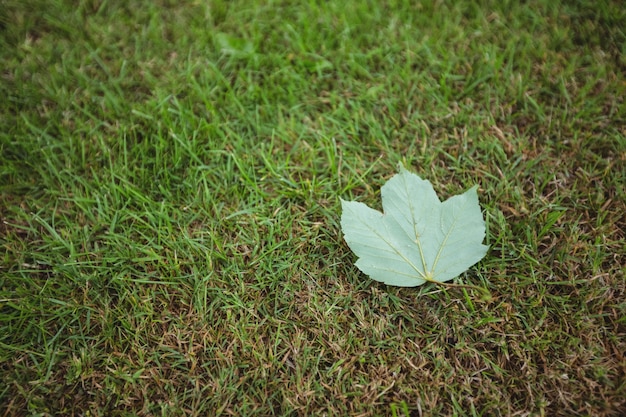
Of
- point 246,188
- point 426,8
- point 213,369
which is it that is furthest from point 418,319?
point 426,8

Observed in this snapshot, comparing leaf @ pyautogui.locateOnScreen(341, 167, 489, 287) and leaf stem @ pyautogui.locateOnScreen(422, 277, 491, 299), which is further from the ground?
leaf @ pyautogui.locateOnScreen(341, 167, 489, 287)

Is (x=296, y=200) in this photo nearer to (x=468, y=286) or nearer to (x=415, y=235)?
(x=415, y=235)

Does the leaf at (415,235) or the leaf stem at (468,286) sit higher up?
the leaf at (415,235)

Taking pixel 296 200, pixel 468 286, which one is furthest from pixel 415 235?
pixel 296 200

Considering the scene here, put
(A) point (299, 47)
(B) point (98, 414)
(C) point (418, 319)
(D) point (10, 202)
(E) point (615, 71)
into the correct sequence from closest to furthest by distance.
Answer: (B) point (98, 414) → (C) point (418, 319) → (D) point (10, 202) → (E) point (615, 71) → (A) point (299, 47)

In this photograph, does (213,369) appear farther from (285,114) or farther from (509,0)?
(509,0)
